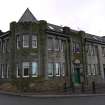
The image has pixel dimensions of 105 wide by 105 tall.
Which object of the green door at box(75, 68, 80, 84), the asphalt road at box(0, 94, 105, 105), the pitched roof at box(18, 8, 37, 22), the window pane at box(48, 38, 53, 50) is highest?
the pitched roof at box(18, 8, 37, 22)

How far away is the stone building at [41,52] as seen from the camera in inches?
946

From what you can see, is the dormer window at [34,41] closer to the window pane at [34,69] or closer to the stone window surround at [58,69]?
the window pane at [34,69]

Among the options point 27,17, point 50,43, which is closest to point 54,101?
point 50,43

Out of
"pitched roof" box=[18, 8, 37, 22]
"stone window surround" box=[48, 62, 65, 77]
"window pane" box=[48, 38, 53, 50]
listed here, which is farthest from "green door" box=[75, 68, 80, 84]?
"pitched roof" box=[18, 8, 37, 22]

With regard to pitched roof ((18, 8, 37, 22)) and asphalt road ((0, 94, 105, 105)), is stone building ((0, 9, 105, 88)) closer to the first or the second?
pitched roof ((18, 8, 37, 22))

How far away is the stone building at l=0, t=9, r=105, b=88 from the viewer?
78.8 feet

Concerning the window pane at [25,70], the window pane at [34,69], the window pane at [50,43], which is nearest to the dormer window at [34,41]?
the window pane at [50,43]

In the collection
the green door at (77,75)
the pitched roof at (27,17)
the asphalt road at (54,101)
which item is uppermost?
the pitched roof at (27,17)

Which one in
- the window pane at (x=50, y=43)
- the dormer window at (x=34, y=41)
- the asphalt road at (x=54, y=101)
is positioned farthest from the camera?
the window pane at (x=50, y=43)

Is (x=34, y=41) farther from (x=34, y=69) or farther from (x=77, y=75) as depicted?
(x=77, y=75)

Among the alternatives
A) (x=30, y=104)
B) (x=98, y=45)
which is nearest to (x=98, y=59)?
(x=98, y=45)

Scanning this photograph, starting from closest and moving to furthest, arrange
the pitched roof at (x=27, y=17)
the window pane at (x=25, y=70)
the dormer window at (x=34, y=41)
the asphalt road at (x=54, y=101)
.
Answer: the asphalt road at (x=54, y=101)
the window pane at (x=25, y=70)
the dormer window at (x=34, y=41)
the pitched roof at (x=27, y=17)

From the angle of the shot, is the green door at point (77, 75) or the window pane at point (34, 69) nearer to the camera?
the window pane at point (34, 69)

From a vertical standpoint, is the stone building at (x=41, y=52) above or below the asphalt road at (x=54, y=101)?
above
